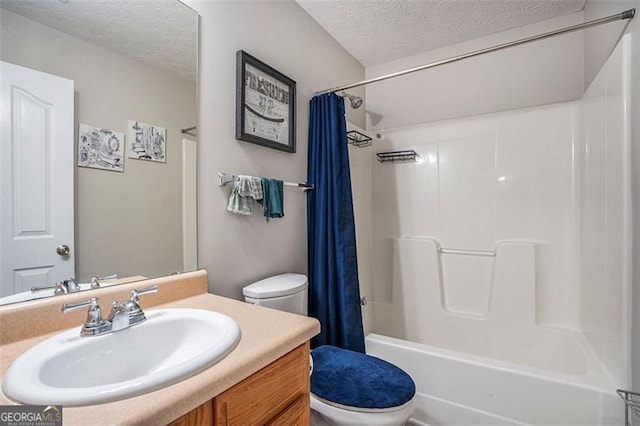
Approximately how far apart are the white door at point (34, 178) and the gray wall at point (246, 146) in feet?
1.46

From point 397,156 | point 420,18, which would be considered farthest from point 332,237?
point 420,18

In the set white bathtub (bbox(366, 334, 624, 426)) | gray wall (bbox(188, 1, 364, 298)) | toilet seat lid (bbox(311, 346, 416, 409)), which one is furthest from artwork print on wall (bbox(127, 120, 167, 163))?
white bathtub (bbox(366, 334, 624, 426))

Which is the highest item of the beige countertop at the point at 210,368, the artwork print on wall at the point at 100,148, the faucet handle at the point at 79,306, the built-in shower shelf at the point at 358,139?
the built-in shower shelf at the point at 358,139

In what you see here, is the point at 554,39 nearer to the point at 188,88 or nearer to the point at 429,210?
the point at 429,210

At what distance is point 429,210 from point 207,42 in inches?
73.4

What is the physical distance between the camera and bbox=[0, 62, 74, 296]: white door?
74cm

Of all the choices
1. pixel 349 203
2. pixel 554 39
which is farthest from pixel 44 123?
pixel 554 39

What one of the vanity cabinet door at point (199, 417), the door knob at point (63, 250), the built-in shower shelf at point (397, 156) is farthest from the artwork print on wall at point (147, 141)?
the built-in shower shelf at point (397, 156)

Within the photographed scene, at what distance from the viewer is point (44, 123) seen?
2.61 feet

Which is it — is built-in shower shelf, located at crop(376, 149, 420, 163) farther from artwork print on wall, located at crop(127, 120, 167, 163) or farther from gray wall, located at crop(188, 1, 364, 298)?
artwork print on wall, located at crop(127, 120, 167, 163)

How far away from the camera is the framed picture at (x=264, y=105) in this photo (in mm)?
1372

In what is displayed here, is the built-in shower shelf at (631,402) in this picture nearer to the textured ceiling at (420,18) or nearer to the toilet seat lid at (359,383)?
the toilet seat lid at (359,383)

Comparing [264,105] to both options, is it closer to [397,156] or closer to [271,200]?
[271,200]

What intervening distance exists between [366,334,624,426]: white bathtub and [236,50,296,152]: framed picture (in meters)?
1.36
